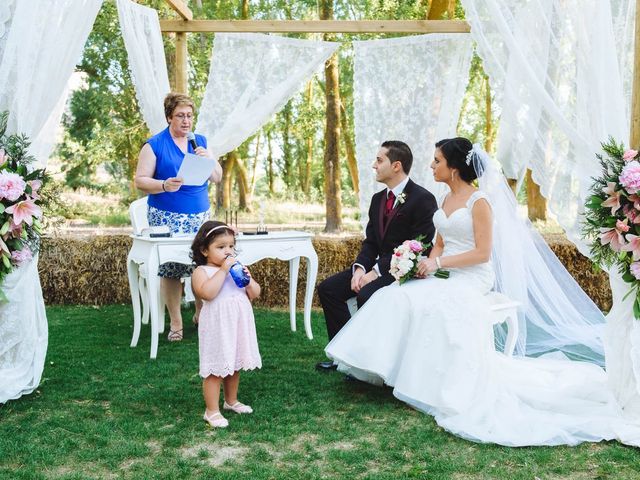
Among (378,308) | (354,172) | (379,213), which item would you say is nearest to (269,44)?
(379,213)

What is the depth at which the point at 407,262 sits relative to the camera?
157 inches

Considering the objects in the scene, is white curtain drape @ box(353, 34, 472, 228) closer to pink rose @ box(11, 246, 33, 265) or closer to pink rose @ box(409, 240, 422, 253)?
pink rose @ box(409, 240, 422, 253)

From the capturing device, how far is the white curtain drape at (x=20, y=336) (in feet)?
12.2

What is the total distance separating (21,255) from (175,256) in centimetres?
134

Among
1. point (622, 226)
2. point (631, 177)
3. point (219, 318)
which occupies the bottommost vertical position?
point (219, 318)

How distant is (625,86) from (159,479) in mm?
3076

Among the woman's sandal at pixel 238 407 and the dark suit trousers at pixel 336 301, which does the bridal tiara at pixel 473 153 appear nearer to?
the dark suit trousers at pixel 336 301

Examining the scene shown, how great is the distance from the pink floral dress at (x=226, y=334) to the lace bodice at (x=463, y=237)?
1.29 meters

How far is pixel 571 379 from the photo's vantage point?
12.7 ft

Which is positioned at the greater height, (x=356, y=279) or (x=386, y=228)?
(x=386, y=228)

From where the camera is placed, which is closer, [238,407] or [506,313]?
[238,407]

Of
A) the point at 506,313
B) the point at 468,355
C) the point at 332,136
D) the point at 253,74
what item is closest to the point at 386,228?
the point at 506,313

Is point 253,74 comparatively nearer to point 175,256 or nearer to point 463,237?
point 175,256

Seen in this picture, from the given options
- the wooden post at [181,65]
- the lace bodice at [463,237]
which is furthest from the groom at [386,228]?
the wooden post at [181,65]
